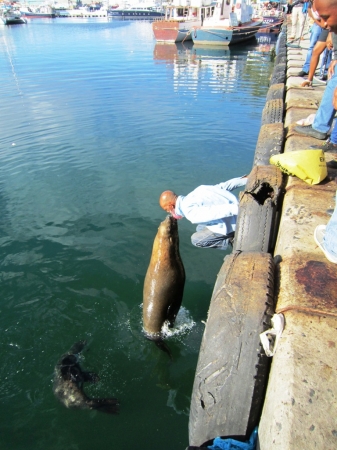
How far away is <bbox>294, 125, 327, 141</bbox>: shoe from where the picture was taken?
19.4ft

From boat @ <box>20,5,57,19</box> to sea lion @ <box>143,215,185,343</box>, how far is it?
11591cm

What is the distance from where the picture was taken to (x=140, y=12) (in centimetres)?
9394

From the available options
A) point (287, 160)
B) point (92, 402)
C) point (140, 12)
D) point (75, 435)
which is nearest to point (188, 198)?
point (287, 160)

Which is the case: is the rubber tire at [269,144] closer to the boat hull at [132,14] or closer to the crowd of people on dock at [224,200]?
the crowd of people on dock at [224,200]

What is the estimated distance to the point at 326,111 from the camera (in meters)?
5.76

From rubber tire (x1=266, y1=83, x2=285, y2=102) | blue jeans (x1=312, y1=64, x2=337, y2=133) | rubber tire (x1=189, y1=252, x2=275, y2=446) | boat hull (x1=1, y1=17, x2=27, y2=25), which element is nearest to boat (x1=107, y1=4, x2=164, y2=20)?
boat hull (x1=1, y1=17, x2=27, y2=25)

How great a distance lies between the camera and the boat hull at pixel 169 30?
121ft

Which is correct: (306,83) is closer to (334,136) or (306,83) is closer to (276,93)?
(276,93)

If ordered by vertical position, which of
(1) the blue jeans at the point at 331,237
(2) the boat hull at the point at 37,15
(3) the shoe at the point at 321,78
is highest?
(1) the blue jeans at the point at 331,237

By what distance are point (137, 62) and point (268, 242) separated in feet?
84.6

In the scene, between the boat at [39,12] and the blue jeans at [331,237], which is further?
the boat at [39,12]

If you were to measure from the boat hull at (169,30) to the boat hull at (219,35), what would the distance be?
5.90 feet

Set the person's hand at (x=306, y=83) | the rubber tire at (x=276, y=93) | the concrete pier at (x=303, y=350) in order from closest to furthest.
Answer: the concrete pier at (x=303, y=350), the rubber tire at (x=276, y=93), the person's hand at (x=306, y=83)

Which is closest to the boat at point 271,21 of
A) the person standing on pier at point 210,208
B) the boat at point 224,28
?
the boat at point 224,28
